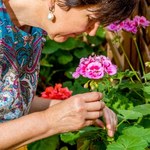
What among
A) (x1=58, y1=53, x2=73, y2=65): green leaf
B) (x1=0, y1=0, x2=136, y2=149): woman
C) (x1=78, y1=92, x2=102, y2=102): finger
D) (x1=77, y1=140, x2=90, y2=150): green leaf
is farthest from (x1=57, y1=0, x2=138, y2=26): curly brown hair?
(x1=58, y1=53, x2=73, y2=65): green leaf

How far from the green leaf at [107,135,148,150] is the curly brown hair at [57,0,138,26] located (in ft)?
Answer: 1.52

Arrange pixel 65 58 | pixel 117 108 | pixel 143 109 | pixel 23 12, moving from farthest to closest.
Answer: pixel 65 58, pixel 117 108, pixel 143 109, pixel 23 12

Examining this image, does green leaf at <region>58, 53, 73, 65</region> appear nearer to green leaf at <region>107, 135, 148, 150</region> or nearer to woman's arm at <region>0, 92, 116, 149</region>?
green leaf at <region>107, 135, 148, 150</region>

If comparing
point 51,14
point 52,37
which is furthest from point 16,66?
point 51,14

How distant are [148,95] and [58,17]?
785mm

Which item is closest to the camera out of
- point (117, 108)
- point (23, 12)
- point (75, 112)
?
point (75, 112)

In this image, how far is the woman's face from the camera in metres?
1.71

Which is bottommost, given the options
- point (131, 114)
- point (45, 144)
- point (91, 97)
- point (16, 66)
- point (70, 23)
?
point (45, 144)

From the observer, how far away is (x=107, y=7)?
1682 mm

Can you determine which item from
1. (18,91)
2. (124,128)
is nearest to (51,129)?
(18,91)

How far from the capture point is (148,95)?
2.38 metres

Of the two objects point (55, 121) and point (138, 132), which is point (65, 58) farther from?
point (55, 121)

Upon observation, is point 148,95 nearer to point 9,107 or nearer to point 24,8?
point 9,107

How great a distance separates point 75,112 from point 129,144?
388 millimetres
